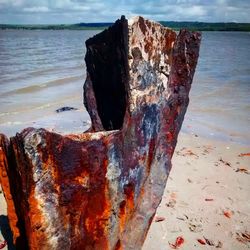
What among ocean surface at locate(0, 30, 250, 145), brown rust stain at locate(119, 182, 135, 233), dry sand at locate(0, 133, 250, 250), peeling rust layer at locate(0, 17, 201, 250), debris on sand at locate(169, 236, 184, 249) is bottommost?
ocean surface at locate(0, 30, 250, 145)

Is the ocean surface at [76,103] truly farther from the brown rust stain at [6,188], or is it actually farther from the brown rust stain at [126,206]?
the brown rust stain at [6,188]

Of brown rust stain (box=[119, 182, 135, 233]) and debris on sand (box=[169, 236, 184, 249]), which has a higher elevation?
brown rust stain (box=[119, 182, 135, 233])

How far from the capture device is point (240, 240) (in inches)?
141

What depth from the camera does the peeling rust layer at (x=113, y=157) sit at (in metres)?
2.09

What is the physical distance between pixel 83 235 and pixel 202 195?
2.49 metres

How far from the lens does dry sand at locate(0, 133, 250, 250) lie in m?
3.59

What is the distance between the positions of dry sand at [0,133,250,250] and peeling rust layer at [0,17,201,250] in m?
1.08

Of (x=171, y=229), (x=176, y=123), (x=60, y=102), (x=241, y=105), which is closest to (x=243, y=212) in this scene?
(x=171, y=229)

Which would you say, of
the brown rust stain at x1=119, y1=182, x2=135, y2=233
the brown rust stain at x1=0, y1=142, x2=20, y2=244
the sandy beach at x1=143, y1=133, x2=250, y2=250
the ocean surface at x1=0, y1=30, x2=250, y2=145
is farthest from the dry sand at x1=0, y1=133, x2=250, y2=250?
the ocean surface at x1=0, y1=30, x2=250, y2=145

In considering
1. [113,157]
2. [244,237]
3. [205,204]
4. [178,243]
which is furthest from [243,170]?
[113,157]

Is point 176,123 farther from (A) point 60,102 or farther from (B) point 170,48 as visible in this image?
(A) point 60,102

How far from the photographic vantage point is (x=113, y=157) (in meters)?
2.38

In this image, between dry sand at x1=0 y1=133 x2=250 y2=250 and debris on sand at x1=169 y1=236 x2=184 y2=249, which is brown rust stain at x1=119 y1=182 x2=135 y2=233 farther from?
debris on sand at x1=169 y1=236 x2=184 y2=249

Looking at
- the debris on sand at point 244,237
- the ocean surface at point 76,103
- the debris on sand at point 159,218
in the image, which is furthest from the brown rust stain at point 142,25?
the ocean surface at point 76,103
